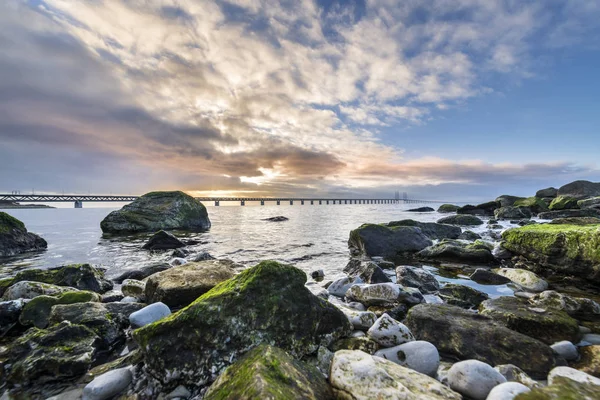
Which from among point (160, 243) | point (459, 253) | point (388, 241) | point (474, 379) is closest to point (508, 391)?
point (474, 379)

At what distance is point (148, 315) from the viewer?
484 centimetres

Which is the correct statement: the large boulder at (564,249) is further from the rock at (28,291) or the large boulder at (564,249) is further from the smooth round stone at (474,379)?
the rock at (28,291)

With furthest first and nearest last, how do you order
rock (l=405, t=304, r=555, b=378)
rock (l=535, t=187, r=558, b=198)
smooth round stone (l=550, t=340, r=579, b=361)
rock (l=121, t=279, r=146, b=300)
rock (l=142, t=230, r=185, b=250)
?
1. rock (l=535, t=187, r=558, b=198)
2. rock (l=142, t=230, r=185, b=250)
3. rock (l=121, t=279, r=146, b=300)
4. smooth round stone (l=550, t=340, r=579, b=361)
5. rock (l=405, t=304, r=555, b=378)

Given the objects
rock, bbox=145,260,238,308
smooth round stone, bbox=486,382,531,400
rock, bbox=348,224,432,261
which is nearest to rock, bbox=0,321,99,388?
rock, bbox=145,260,238,308

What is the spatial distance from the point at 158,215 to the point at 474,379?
105 ft

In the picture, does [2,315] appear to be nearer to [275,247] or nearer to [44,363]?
[44,363]

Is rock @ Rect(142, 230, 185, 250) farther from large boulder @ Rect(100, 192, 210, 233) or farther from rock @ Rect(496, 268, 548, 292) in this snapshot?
rock @ Rect(496, 268, 548, 292)

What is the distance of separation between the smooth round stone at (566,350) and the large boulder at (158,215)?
31005mm

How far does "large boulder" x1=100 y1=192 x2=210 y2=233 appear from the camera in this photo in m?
26.1

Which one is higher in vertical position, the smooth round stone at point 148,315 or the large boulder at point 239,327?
the large boulder at point 239,327

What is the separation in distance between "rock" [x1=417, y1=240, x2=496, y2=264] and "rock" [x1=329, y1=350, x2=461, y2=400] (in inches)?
405

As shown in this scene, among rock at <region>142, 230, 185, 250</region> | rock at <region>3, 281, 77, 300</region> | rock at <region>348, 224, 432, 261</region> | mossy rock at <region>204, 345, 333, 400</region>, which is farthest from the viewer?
rock at <region>142, 230, 185, 250</region>

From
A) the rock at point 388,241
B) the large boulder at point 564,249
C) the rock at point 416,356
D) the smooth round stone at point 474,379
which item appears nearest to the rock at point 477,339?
the rock at point 416,356

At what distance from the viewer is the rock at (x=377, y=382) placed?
245 cm
